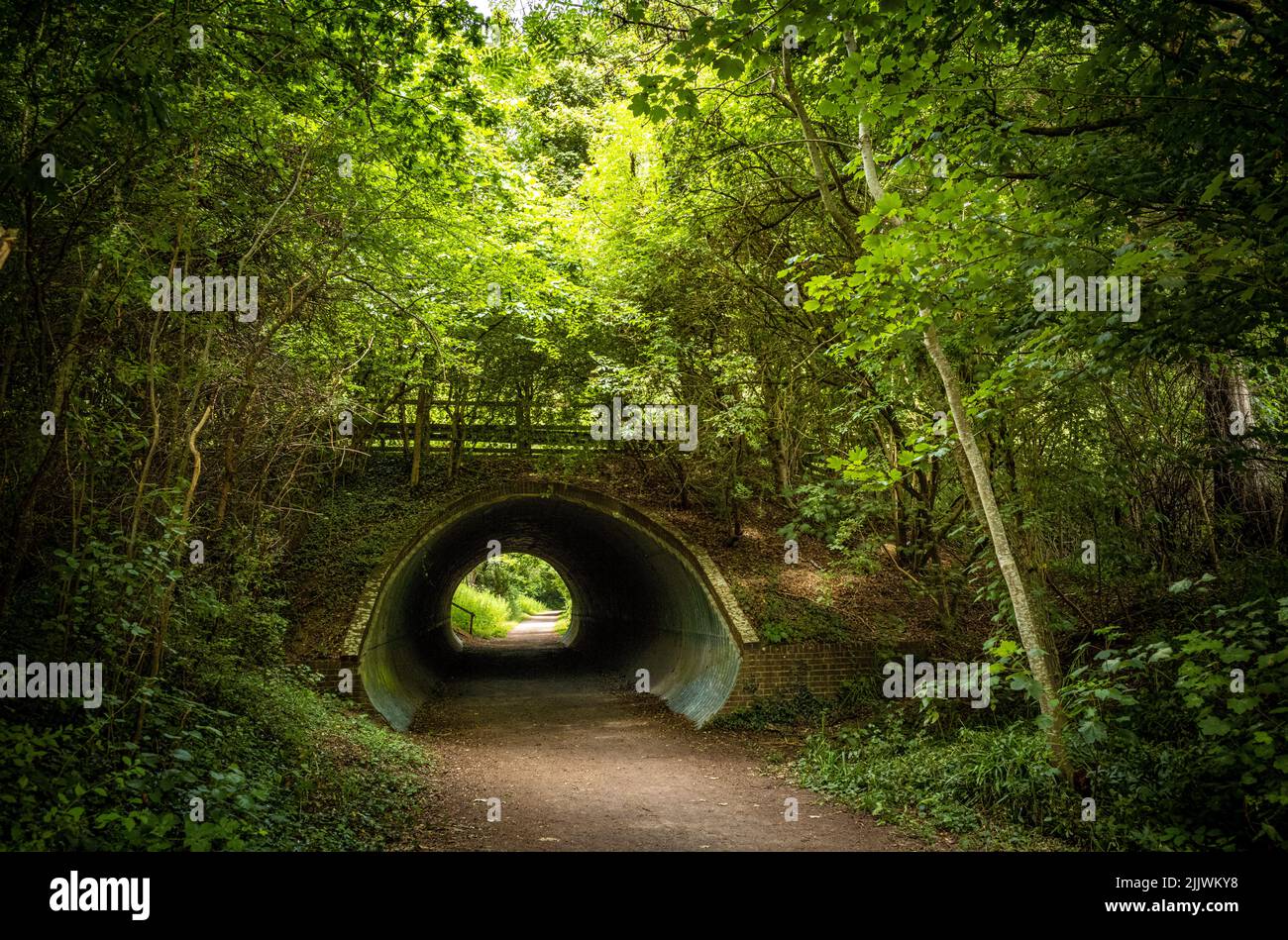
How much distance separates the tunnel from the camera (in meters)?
12.5

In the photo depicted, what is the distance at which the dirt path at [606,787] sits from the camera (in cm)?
668

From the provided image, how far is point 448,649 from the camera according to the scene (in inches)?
866

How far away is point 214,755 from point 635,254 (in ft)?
34.2

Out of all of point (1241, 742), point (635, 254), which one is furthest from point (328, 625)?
point (1241, 742)

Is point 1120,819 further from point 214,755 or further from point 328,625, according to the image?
point 328,625

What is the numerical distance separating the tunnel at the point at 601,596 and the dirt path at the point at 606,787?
87 cm

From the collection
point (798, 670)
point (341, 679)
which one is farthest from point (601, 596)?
point (341, 679)
